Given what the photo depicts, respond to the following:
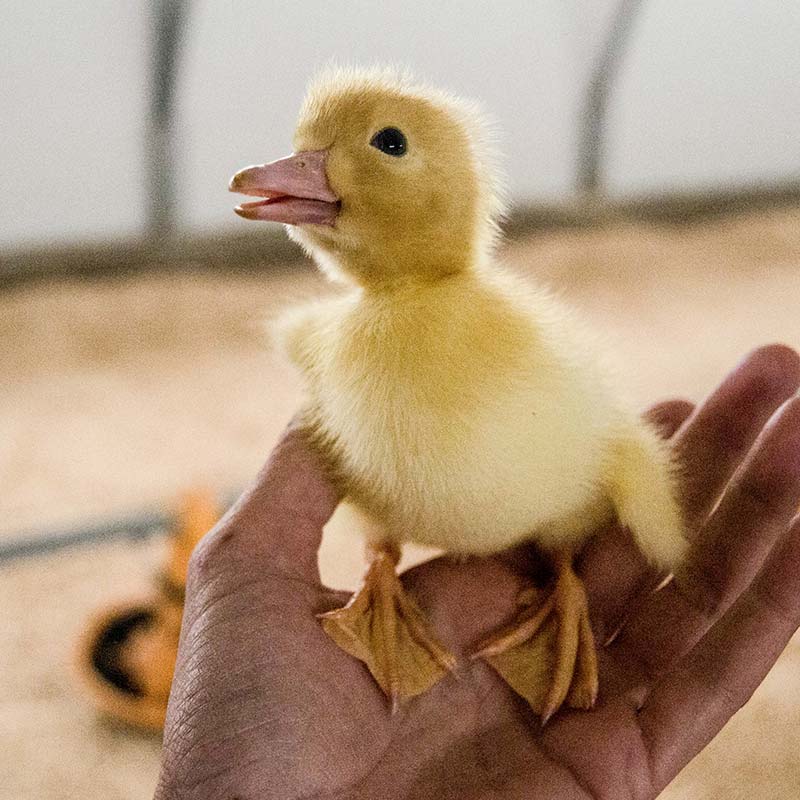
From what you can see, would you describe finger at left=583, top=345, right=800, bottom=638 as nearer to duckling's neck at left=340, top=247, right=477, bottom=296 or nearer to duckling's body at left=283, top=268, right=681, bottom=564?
duckling's body at left=283, top=268, right=681, bottom=564

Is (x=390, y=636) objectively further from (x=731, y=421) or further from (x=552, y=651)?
(x=731, y=421)

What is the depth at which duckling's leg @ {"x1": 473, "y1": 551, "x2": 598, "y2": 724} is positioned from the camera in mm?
A: 774

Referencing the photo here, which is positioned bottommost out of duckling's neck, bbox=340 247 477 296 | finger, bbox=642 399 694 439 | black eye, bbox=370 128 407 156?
finger, bbox=642 399 694 439

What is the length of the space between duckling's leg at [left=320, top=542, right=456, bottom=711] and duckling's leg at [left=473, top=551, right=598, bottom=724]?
0.05m

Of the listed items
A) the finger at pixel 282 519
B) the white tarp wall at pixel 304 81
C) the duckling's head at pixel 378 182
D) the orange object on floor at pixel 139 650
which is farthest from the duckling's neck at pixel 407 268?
the white tarp wall at pixel 304 81

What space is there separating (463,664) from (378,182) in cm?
41

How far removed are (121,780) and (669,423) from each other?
2.37ft

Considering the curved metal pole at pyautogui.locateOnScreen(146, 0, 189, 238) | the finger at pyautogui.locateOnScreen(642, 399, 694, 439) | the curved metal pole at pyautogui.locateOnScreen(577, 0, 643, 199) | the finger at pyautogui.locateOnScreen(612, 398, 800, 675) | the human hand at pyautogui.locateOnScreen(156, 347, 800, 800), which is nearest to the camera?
the human hand at pyautogui.locateOnScreen(156, 347, 800, 800)

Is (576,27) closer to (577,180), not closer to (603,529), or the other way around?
(577,180)

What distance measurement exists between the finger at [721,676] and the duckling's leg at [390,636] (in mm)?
174

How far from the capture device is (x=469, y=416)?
2.23ft

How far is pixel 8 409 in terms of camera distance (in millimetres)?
1722

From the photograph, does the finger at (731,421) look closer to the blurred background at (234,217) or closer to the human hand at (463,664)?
the human hand at (463,664)

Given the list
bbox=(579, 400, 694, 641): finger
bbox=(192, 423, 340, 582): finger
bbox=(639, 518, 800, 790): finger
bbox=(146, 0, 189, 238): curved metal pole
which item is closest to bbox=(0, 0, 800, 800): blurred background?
bbox=(146, 0, 189, 238): curved metal pole
